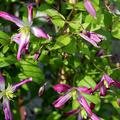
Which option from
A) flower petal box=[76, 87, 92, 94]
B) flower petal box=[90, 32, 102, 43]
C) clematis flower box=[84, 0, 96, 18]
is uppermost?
clematis flower box=[84, 0, 96, 18]

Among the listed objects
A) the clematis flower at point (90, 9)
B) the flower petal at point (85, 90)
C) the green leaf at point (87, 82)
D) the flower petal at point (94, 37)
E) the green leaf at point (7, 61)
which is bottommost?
the green leaf at point (87, 82)

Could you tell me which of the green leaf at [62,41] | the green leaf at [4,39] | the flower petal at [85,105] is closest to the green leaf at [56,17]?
the green leaf at [62,41]

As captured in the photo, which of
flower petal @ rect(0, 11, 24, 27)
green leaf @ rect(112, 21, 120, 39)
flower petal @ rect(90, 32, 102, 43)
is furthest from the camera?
green leaf @ rect(112, 21, 120, 39)

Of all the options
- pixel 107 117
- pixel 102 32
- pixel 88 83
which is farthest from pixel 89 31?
pixel 107 117

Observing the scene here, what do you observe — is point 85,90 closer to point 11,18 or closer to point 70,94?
point 70,94

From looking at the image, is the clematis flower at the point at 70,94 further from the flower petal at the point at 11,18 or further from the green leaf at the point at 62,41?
the flower petal at the point at 11,18

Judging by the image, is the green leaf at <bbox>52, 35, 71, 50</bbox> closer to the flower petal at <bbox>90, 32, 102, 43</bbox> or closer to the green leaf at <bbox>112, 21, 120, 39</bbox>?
the flower petal at <bbox>90, 32, 102, 43</bbox>

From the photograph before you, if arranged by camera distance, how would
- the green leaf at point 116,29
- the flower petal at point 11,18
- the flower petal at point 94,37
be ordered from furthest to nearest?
1. the green leaf at point 116,29
2. the flower petal at point 94,37
3. the flower petal at point 11,18

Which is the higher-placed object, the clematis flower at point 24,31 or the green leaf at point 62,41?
the clematis flower at point 24,31

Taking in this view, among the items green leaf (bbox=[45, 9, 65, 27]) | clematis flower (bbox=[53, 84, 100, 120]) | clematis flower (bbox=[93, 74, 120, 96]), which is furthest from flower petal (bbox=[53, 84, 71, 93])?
green leaf (bbox=[45, 9, 65, 27])

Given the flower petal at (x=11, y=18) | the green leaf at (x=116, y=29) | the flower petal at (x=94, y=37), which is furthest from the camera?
the green leaf at (x=116, y=29)

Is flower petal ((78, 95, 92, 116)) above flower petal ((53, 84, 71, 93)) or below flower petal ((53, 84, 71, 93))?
below

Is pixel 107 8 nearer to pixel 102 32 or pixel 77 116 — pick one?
pixel 102 32
